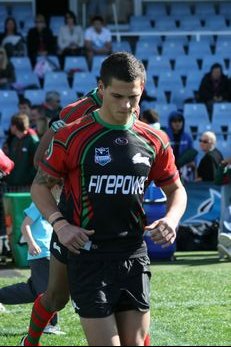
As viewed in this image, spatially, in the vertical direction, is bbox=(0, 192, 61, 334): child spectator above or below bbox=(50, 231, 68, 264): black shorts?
below

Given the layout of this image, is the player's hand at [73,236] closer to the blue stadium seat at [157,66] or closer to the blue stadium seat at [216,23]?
the blue stadium seat at [157,66]

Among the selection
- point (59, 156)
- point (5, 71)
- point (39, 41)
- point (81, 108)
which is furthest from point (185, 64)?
point (59, 156)

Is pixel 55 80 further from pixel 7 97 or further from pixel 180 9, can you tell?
pixel 180 9

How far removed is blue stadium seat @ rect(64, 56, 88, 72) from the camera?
1864 cm

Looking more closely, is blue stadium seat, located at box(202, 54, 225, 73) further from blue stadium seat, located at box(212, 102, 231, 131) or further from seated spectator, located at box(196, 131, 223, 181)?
seated spectator, located at box(196, 131, 223, 181)

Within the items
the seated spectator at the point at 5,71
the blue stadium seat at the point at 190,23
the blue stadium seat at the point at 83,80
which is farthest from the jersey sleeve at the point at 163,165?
the blue stadium seat at the point at 190,23

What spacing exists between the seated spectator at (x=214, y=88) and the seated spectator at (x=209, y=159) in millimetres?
3663

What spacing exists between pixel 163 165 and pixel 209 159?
8.50 metres

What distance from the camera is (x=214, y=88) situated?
17328mm

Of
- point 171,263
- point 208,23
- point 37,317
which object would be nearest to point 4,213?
point 171,263

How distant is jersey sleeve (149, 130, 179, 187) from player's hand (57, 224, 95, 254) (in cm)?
51

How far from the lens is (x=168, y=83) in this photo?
18531 millimetres

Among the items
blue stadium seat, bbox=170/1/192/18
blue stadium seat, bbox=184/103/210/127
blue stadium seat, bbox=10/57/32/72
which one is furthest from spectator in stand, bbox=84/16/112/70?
blue stadium seat, bbox=170/1/192/18

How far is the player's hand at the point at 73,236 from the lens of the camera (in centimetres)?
470
